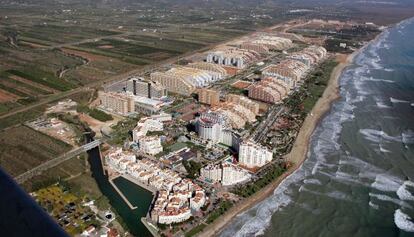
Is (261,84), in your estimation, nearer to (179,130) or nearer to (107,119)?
(179,130)

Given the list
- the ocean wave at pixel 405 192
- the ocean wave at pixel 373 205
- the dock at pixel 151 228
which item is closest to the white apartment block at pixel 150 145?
the dock at pixel 151 228

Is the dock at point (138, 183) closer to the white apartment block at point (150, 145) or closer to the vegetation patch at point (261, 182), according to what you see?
the white apartment block at point (150, 145)

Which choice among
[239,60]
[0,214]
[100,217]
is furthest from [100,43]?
[0,214]

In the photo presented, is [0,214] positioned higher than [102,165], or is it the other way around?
[0,214]

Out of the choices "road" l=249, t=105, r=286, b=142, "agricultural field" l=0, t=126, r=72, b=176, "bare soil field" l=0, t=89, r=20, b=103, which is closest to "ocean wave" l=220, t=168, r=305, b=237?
"road" l=249, t=105, r=286, b=142

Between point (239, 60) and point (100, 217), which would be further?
point (239, 60)

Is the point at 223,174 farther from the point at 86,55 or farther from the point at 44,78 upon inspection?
the point at 86,55

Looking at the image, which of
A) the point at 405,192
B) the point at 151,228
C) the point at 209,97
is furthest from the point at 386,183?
the point at 209,97
